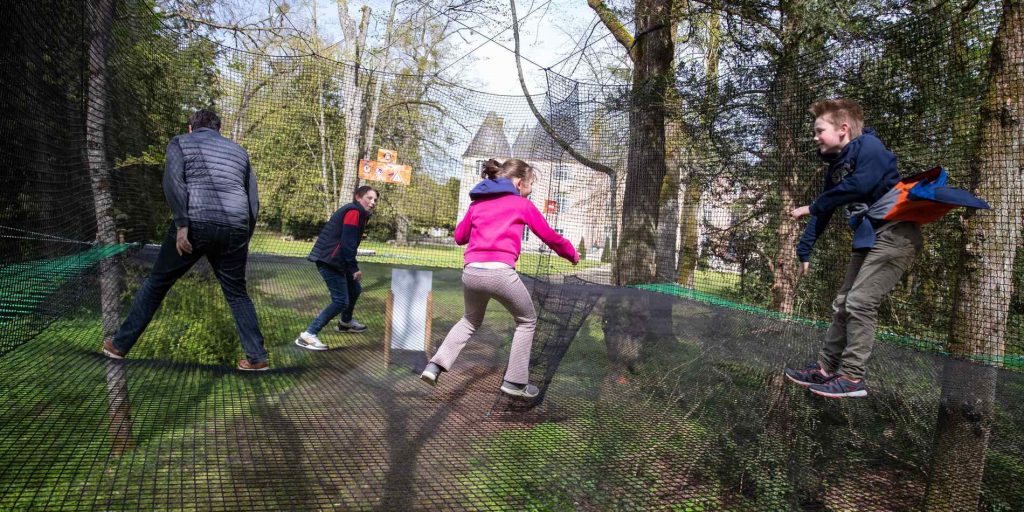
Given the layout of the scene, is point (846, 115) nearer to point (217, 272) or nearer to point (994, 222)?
point (994, 222)

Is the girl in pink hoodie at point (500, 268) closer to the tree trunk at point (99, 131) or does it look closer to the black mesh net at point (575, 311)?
the black mesh net at point (575, 311)

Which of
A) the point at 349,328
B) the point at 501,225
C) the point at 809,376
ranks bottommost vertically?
the point at 349,328

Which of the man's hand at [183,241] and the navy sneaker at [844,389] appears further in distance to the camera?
the man's hand at [183,241]

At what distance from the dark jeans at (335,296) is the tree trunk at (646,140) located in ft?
8.71

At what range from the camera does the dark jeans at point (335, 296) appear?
3.61 metres

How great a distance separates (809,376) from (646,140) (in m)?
3.02

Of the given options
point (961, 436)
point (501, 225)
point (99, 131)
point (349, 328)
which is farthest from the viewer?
point (349, 328)

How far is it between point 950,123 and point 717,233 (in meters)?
2.04

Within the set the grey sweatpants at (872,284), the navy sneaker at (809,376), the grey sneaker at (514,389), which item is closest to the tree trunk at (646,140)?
the navy sneaker at (809,376)

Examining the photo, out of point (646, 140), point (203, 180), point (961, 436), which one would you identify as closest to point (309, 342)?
point (203, 180)

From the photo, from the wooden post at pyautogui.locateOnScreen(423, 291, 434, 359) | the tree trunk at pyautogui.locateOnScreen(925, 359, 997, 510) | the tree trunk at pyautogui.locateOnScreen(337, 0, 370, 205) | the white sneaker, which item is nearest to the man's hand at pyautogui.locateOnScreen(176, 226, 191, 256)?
the white sneaker

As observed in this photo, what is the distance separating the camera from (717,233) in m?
5.04

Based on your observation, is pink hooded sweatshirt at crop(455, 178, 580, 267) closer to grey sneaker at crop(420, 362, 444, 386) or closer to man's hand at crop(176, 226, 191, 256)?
grey sneaker at crop(420, 362, 444, 386)

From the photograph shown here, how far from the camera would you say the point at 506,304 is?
2506mm
